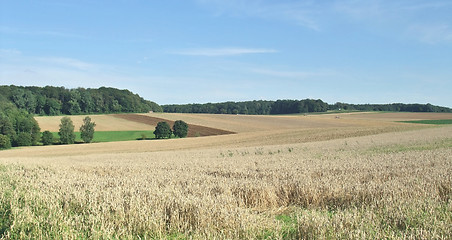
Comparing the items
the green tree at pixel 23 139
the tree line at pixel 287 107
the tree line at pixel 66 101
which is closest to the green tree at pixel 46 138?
the green tree at pixel 23 139

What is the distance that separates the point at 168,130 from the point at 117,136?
10297mm

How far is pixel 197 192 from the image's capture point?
23.9ft

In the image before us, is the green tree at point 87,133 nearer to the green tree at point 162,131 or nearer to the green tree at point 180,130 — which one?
the green tree at point 162,131

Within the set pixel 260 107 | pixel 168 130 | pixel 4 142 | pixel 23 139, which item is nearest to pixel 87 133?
pixel 23 139

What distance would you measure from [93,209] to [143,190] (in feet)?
5.26

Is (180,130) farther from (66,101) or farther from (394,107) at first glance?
(394,107)

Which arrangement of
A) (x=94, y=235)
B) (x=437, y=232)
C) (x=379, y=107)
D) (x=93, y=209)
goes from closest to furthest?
(x=437, y=232) → (x=94, y=235) → (x=93, y=209) → (x=379, y=107)

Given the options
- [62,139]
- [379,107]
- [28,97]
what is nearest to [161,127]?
[62,139]

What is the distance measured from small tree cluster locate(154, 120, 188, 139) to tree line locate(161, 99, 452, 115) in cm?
7692

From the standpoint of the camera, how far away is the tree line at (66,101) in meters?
98.6

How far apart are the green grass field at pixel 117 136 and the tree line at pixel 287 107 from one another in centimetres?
7633

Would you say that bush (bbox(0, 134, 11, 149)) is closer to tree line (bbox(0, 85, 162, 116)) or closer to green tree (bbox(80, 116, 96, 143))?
green tree (bbox(80, 116, 96, 143))

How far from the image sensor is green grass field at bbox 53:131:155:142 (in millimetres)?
65062

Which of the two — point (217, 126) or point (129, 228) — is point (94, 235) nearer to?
point (129, 228)
